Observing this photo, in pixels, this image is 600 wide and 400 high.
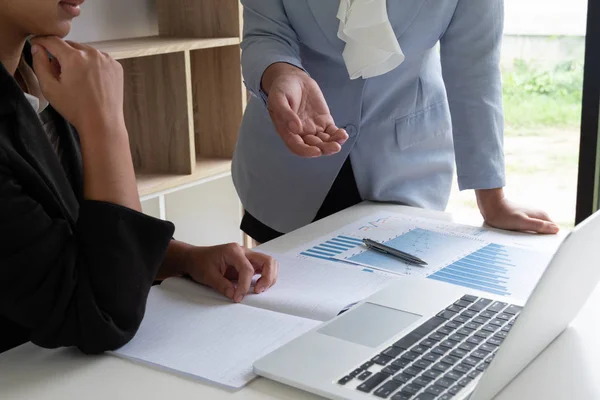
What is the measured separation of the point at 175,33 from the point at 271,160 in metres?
1.12

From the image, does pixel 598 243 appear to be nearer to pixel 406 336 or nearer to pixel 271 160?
pixel 406 336

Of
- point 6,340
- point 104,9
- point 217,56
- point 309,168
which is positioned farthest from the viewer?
point 217,56

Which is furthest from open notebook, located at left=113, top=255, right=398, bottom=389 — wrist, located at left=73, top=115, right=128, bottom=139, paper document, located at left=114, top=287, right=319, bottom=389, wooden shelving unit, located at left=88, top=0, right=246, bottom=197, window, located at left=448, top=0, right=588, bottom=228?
window, located at left=448, top=0, right=588, bottom=228

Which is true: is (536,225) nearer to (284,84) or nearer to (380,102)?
(380,102)

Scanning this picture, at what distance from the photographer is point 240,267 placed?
3.67ft

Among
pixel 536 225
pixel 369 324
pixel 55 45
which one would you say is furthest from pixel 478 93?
pixel 55 45

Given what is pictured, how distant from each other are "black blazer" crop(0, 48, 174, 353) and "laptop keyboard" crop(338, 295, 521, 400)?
0.95ft

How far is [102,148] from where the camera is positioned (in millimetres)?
994

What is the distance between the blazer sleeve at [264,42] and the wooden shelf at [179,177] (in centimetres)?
87

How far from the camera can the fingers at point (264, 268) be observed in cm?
111

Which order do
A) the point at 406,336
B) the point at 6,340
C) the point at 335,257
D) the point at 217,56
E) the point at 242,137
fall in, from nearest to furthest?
the point at 406,336 → the point at 6,340 → the point at 335,257 → the point at 242,137 → the point at 217,56

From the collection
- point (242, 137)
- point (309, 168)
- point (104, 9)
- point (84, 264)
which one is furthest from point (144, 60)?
point (84, 264)

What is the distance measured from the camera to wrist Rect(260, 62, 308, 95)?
4.45 ft

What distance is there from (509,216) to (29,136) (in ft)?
2.62
